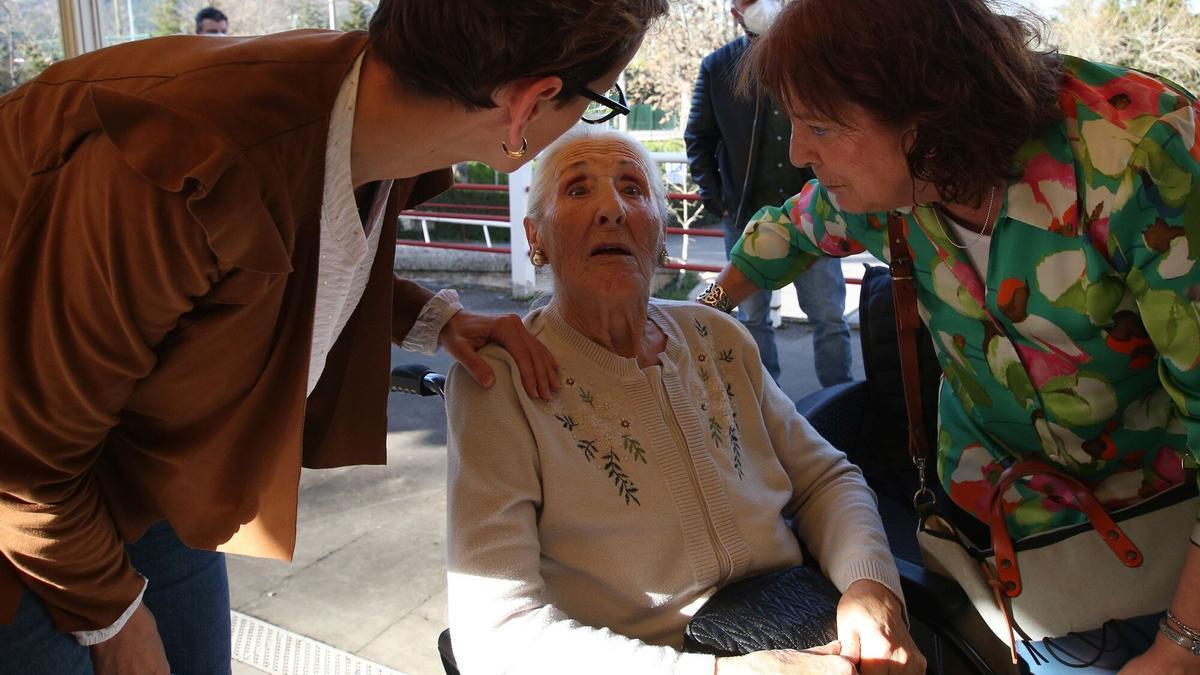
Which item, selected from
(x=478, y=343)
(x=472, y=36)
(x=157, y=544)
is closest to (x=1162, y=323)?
(x=472, y=36)

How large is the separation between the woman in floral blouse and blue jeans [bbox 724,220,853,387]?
292 centimetres

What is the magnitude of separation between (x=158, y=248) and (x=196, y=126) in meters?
0.13

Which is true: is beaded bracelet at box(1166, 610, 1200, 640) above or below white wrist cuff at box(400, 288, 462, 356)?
below

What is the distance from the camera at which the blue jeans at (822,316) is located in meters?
4.29

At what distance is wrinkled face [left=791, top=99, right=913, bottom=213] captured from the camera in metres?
1.26

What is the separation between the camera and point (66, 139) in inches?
35.6

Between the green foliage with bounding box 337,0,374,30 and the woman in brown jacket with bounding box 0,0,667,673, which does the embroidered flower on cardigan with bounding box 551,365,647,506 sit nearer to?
the woman in brown jacket with bounding box 0,0,667,673

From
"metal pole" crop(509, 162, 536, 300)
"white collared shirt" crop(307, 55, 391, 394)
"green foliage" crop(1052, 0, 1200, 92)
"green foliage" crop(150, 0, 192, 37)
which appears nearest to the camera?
"white collared shirt" crop(307, 55, 391, 394)

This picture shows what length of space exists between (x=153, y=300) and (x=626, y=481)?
0.84 m

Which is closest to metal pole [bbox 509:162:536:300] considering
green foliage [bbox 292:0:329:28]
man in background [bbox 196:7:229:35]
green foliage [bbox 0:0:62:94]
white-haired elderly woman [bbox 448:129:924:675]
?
green foliage [bbox 292:0:329:28]

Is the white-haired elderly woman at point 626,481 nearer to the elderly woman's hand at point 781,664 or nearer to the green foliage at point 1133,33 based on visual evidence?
the elderly woman's hand at point 781,664

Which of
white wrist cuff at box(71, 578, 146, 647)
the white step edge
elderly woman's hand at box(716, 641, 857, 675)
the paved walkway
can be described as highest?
white wrist cuff at box(71, 578, 146, 647)

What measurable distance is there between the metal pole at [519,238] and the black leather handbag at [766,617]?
18.5 feet

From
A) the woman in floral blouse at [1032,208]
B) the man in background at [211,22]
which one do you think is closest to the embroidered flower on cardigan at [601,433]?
the woman in floral blouse at [1032,208]
